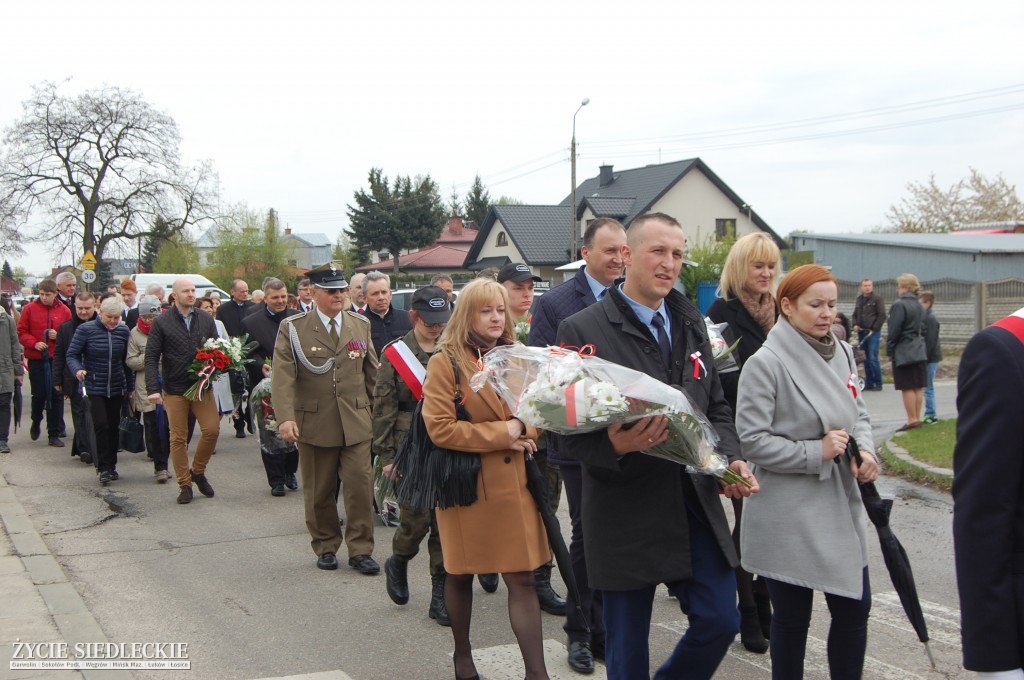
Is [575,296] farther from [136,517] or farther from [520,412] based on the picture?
[136,517]

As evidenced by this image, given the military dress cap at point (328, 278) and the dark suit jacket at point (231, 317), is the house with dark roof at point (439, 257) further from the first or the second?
the military dress cap at point (328, 278)

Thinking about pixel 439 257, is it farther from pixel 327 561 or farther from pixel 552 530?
pixel 552 530

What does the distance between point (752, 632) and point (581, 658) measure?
40.3 inches

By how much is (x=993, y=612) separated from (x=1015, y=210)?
56.3 m

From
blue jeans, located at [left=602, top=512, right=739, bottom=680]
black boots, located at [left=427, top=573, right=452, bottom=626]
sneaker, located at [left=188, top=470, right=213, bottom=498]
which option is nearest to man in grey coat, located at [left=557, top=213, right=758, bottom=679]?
blue jeans, located at [left=602, top=512, right=739, bottom=680]

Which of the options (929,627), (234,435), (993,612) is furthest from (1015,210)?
(993,612)

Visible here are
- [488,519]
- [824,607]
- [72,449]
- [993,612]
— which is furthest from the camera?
[72,449]

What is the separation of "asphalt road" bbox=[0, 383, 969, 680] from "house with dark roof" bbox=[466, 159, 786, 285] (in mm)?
37020

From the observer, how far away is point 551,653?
5094 mm

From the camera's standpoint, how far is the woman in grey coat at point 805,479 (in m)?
3.71

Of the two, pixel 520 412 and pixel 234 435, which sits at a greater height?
pixel 520 412

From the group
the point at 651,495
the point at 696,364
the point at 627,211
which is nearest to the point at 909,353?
the point at 696,364

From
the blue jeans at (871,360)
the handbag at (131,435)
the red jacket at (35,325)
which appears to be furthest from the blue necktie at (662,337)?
the blue jeans at (871,360)

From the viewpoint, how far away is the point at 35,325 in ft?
42.4
